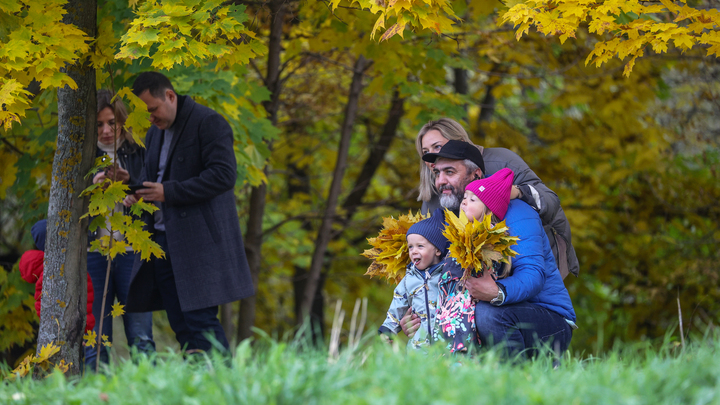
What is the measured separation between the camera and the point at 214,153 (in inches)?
152

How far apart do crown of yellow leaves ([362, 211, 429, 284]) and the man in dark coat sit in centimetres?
91

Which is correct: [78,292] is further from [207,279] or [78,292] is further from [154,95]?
[154,95]

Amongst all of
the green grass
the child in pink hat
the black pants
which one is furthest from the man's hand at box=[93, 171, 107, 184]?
the child in pink hat

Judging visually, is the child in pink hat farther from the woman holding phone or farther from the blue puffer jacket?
the woman holding phone

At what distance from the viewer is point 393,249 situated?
3.48 m

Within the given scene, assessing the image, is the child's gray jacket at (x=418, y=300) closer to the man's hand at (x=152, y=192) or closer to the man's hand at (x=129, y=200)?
the man's hand at (x=152, y=192)

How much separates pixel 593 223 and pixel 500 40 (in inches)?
107

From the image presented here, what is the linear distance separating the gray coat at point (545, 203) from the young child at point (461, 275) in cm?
22

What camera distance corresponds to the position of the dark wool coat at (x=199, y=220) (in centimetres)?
377

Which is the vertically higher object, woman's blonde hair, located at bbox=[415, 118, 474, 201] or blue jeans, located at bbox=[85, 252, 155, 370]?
woman's blonde hair, located at bbox=[415, 118, 474, 201]

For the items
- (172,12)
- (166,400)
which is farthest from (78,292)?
(166,400)

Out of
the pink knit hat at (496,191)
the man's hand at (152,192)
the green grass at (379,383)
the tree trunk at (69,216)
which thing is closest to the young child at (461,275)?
the pink knit hat at (496,191)

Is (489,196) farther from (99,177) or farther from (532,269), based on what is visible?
(99,177)

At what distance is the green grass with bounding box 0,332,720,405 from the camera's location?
178 centimetres
